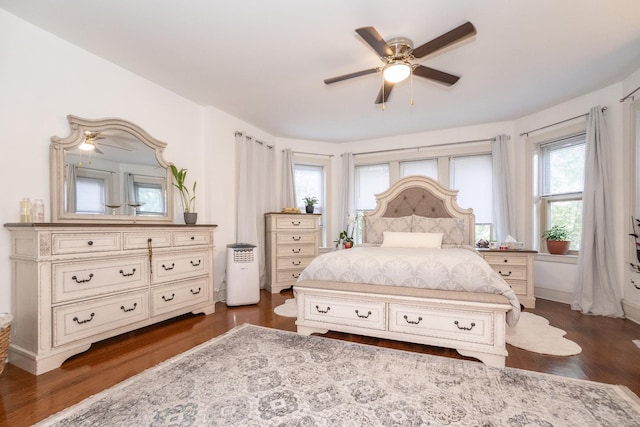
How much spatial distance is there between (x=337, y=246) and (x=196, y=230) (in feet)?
9.68

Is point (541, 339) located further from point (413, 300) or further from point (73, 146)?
point (73, 146)

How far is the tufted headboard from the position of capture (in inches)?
177

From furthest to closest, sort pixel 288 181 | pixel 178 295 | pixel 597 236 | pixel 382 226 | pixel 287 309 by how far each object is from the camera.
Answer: pixel 288 181
pixel 382 226
pixel 287 309
pixel 597 236
pixel 178 295

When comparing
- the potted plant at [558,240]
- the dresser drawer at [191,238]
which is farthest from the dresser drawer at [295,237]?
the potted plant at [558,240]

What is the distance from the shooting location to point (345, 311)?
2.68m

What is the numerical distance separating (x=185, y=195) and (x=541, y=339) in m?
4.29

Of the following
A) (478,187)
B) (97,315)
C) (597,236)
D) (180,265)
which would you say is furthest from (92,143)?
(597,236)

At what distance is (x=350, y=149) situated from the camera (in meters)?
6.00

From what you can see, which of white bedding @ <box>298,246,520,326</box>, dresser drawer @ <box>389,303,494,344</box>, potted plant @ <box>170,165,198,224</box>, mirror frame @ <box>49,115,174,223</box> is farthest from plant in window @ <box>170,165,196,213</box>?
dresser drawer @ <box>389,303,494,344</box>

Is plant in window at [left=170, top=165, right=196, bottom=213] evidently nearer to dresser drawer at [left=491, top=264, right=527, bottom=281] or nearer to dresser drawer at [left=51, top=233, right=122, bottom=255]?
dresser drawer at [left=51, top=233, right=122, bottom=255]

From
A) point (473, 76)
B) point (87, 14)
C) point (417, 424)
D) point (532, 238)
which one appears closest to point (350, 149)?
→ point (473, 76)

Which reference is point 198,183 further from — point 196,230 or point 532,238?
point 532,238

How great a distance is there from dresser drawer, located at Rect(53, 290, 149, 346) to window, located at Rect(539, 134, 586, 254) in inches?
214

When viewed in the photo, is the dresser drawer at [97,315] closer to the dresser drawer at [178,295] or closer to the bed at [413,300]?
the dresser drawer at [178,295]
